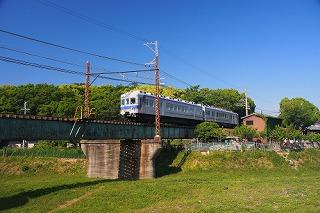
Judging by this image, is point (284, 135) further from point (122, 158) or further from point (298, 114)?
point (122, 158)

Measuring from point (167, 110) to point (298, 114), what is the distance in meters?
42.6

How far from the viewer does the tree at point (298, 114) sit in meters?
89.5

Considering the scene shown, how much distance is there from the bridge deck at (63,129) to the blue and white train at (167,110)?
2.02m

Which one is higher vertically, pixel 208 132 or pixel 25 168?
pixel 208 132

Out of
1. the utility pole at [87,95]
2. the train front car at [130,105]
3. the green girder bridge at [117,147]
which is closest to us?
the utility pole at [87,95]

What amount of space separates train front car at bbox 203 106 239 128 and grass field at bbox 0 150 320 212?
18.2 m

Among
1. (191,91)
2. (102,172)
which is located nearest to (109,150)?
(102,172)

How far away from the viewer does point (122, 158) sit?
48.4m

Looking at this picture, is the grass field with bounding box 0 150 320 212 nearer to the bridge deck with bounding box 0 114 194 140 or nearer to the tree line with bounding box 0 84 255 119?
the bridge deck with bounding box 0 114 194 140

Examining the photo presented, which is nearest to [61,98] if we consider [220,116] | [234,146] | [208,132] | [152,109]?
[220,116]

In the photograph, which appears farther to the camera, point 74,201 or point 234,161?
point 234,161

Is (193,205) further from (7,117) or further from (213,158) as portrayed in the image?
(213,158)

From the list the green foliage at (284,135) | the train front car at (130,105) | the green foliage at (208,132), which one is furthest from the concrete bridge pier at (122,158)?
the green foliage at (284,135)

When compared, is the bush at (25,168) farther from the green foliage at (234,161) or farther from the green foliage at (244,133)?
the green foliage at (244,133)
